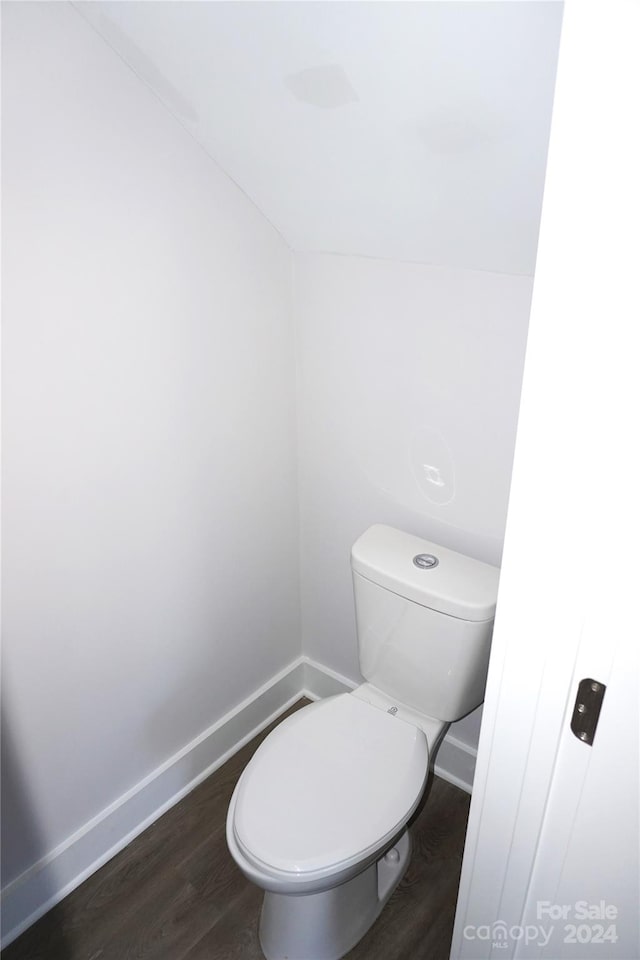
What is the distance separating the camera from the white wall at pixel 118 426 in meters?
1.18

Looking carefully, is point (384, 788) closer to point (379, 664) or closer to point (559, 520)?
point (379, 664)

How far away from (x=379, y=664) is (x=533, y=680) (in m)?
0.77

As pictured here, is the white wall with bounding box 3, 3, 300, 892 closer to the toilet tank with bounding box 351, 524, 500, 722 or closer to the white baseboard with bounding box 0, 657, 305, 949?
the white baseboard with bounding box 0, 657, 305, 949

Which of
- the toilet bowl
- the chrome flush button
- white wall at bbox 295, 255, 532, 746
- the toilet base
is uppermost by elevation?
white wall at bbox 295, 255, 532, 746

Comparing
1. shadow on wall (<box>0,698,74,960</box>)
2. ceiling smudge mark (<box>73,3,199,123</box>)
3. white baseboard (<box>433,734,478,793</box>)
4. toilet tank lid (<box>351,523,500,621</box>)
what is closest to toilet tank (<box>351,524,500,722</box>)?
toilet tank lid (<box>351,523,500,621</box>)

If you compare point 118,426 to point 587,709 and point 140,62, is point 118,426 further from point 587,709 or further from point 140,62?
point 587,709

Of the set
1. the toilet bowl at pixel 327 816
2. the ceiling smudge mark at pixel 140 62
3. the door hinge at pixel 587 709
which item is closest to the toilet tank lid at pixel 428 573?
the toilet bowl at pixel 327 816

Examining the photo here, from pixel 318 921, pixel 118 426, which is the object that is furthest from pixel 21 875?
pixel 118 426

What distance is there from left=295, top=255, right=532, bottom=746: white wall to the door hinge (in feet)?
2.25

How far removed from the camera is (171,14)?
1.06 m

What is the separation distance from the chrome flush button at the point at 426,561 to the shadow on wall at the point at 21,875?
951 millimetres

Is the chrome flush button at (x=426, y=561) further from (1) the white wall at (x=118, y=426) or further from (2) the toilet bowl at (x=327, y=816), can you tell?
(1) the white wall at (x=118, y=426)

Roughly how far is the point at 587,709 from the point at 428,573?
0.64 meters

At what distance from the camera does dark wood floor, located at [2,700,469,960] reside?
4.95 feet
